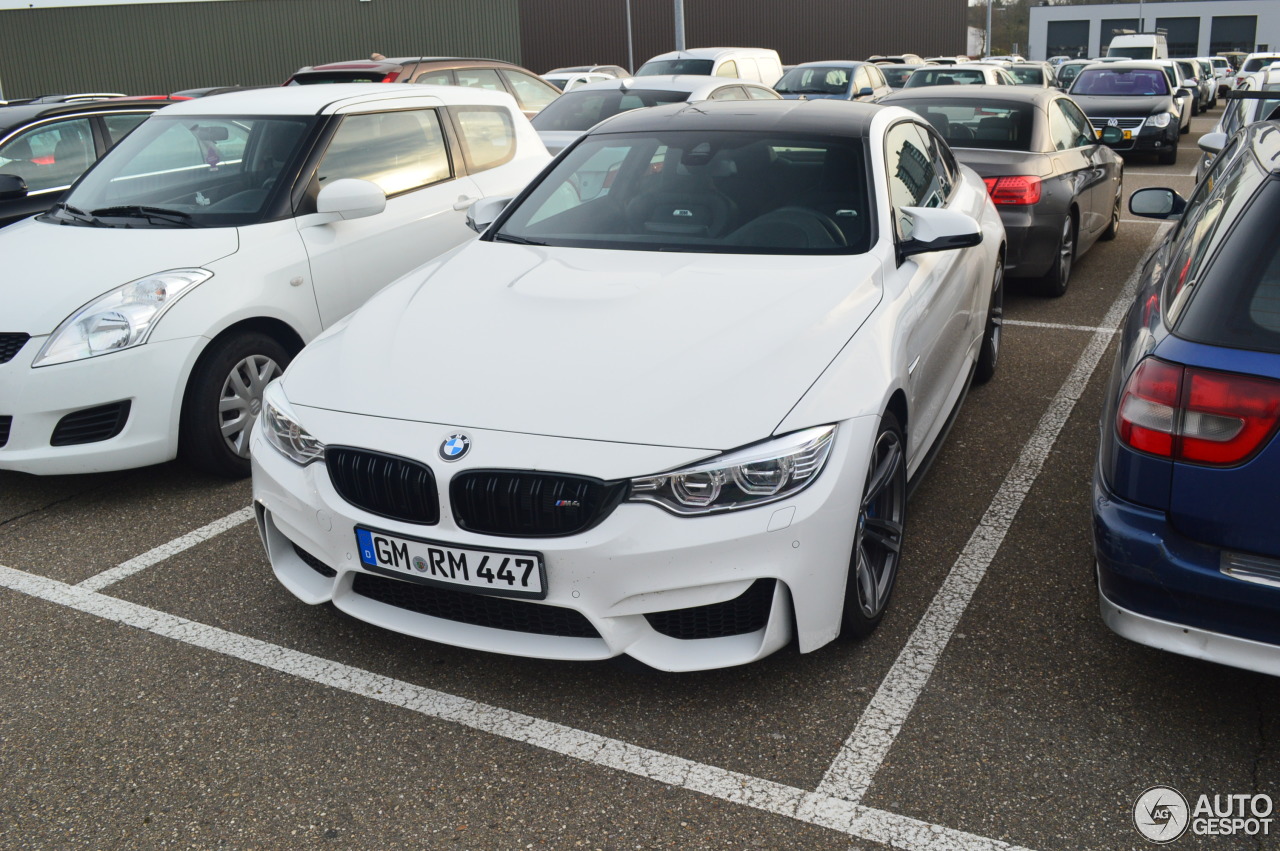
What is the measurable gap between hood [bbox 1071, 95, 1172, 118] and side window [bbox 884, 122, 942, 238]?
12460mm

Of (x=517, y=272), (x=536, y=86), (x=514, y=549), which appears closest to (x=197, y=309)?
(x=517, y=272)

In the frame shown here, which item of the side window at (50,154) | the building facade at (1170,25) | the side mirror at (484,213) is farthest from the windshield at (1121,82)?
the building facade at (1170,25)

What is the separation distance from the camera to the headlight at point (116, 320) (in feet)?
14.1

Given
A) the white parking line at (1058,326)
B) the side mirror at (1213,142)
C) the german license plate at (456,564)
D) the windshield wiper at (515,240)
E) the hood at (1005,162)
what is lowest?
the white parking line at (1058,326)

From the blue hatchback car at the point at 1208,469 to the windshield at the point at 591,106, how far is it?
836cm

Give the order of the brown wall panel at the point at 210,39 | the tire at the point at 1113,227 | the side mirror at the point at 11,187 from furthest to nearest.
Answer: the brown wall panel at the point at 210,39
the tire at the point at 1113,227
the side mirror at the point at 11,187

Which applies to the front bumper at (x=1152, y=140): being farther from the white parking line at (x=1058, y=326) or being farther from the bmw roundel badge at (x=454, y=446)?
the bmw roundel badge at (x=454, y=446)

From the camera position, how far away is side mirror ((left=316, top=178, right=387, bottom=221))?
5.04 meters

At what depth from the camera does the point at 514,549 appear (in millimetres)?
2775

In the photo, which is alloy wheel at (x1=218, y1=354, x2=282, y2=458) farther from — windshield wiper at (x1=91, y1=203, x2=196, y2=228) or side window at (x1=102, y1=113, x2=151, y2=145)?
side window at (x1=102, y1=113, x2=151, y2=145)

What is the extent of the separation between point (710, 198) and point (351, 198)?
6.05 ft

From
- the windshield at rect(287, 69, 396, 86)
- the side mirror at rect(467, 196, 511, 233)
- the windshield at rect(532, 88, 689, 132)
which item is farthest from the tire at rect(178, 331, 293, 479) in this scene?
the windshield at rect(287, 69, 396, 86)

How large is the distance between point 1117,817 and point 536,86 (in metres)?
10.7

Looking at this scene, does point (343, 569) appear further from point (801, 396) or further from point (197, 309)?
point (197, 309)
